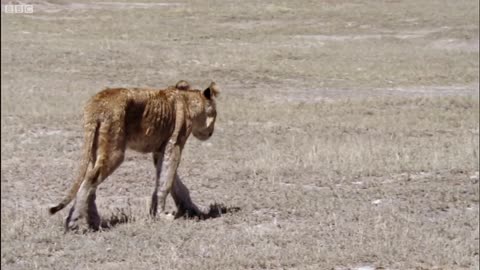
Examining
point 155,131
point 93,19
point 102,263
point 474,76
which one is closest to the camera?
point 102,263

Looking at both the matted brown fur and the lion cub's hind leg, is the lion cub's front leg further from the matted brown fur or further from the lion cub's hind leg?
the lion cub's hind leg

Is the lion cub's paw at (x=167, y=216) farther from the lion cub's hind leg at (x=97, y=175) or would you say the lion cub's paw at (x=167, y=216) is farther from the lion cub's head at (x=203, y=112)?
the lion cub's head at (x=203, y=112)

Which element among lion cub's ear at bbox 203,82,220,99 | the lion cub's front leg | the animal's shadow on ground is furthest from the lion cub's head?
the animal's shadow on ground

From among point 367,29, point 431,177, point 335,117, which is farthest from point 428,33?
point 431,177

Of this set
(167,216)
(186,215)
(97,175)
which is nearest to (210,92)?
(186,215)

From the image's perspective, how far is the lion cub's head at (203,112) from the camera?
929 cm

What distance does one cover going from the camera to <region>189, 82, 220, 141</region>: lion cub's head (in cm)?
929

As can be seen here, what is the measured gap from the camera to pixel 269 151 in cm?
1317

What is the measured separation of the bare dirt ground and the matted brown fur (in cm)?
34

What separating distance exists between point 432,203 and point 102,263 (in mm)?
3881

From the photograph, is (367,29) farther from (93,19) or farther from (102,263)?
(102,263)

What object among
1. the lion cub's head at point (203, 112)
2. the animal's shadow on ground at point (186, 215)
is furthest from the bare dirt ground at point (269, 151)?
the lion cub's head at point (203, 112)

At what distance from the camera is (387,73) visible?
25.7 meters

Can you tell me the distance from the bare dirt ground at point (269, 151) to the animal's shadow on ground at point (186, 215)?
85mm
